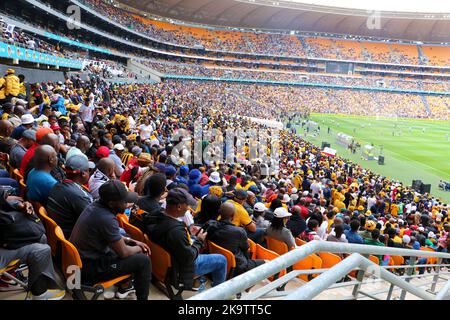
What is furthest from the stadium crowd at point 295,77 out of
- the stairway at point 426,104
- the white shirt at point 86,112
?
the white shirt at point 86,112

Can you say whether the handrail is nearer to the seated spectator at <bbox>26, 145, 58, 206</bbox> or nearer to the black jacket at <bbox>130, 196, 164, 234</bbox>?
the black jacket at <bbox>130, 196, 164, 234</bbox>

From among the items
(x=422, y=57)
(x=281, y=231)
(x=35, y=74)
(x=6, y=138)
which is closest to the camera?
(x=281, y=231)


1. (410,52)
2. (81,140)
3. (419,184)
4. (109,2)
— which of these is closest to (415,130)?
(419,184)

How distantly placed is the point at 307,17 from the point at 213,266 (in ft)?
236

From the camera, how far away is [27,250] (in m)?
3.18

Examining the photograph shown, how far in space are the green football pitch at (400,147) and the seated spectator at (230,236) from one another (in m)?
19.7

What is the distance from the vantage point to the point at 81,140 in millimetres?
6566

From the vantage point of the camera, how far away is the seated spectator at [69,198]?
358 cm

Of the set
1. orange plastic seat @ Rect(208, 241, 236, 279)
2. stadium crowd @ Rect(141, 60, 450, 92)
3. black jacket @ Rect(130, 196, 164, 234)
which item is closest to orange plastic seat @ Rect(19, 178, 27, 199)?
black jacket @ Rect(130, 196, 164, 234)

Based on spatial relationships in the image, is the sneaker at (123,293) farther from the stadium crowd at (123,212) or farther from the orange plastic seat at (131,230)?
the orange plastic seat at (131,230)

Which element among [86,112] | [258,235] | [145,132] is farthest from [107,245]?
[86,112]

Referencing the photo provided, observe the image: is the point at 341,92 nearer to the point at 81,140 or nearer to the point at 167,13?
the point at 167,13

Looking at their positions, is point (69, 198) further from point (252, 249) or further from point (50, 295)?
point (252, 249)
